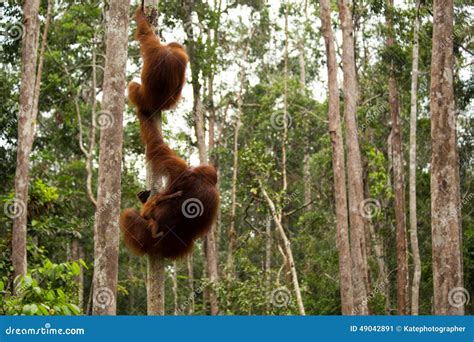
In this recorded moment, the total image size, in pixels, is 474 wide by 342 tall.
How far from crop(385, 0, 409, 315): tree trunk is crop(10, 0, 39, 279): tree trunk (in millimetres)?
7464

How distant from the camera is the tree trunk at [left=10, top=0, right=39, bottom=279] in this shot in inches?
391

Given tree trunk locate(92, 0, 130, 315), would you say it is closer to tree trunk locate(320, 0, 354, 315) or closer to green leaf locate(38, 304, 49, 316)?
green leaf locate(38, 304, 49, 316)

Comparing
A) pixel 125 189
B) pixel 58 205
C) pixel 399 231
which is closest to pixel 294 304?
pixel 399 231

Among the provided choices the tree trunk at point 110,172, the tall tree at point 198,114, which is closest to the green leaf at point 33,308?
the tree trunk at point 110,172

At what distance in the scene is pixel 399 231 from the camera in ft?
52.1

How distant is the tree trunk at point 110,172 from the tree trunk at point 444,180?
377 cm

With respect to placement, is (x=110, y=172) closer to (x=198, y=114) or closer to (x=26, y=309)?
(x=26, y=309)

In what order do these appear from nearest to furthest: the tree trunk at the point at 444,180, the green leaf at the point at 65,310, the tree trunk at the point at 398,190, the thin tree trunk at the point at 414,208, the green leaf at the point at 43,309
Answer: the green leaf at the point at 43,309, the green leaf at the point at 65,310, the tree trunk at the point at 444,180, the thin tree trunk at the point at 414,208, the tree trunk at the point at 398,190

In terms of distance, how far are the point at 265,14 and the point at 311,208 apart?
21.5 ft

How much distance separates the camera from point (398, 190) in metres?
16.2

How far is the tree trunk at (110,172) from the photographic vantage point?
496 centimetres

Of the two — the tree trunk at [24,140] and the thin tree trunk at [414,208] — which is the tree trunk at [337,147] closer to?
the thin tree trunk at [414,208]

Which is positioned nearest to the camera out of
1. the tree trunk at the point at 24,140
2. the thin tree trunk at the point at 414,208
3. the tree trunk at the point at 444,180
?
the tree trunk at the point at 444,180

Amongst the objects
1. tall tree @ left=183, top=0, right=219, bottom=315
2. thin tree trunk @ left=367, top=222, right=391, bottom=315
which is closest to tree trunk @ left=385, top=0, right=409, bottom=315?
thin tree trunk @ left=367, top=222, right=391, bottom=315
